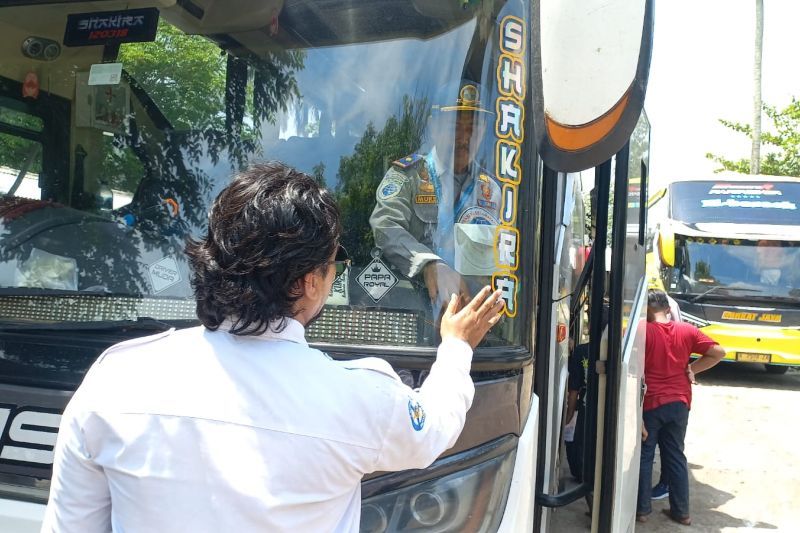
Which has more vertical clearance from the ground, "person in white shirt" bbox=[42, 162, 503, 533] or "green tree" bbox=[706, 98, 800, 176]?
"green tree" bbox=[706, 98, 800, 176]

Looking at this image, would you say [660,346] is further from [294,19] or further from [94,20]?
[94,20]

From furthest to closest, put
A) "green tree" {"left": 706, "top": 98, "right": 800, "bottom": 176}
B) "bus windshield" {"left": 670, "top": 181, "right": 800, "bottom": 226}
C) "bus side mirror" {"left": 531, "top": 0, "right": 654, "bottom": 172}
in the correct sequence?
"green tree" {"left": 706, "top": 98, "right": 800, "bottom": 176} < "bus windshield" {"left": 670, "top": 181, "right": 800, "bottom": 226} < "bus side mirror" {"left": 531, "top": 0, "right": 654, "bottom": 172}

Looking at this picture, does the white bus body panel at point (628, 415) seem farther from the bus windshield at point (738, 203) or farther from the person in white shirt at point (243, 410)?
the bus windshield at point (738, 203)

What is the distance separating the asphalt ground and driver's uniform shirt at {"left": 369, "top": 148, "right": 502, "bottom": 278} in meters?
1.69

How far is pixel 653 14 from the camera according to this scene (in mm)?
1635

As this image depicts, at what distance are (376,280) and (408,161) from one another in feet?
1.18

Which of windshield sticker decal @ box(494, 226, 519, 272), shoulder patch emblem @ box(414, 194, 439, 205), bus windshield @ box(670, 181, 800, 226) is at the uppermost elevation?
bus windshield @ box(670, 181, 800, 226)

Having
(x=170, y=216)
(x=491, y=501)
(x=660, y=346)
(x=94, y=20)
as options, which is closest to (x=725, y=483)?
(x=660, y=346)

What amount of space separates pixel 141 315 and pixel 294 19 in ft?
3.35

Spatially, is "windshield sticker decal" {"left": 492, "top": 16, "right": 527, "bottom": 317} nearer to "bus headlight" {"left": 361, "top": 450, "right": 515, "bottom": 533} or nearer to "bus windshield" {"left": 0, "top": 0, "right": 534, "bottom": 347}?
"bus windshield" {"left": 0, "top": 0, "right": 534, "bottom": 347}

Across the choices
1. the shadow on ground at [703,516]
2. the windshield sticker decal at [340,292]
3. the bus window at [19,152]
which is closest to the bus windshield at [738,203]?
the shadow on ground at [703,516]

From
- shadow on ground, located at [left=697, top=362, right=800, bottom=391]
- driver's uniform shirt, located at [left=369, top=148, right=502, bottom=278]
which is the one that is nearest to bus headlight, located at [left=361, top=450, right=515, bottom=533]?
driver's uniform shirt, located at [left=369, top=148, right=502, bottom=278]

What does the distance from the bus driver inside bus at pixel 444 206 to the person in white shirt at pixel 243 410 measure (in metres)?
0.73

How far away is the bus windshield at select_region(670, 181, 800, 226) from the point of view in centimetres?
1077
